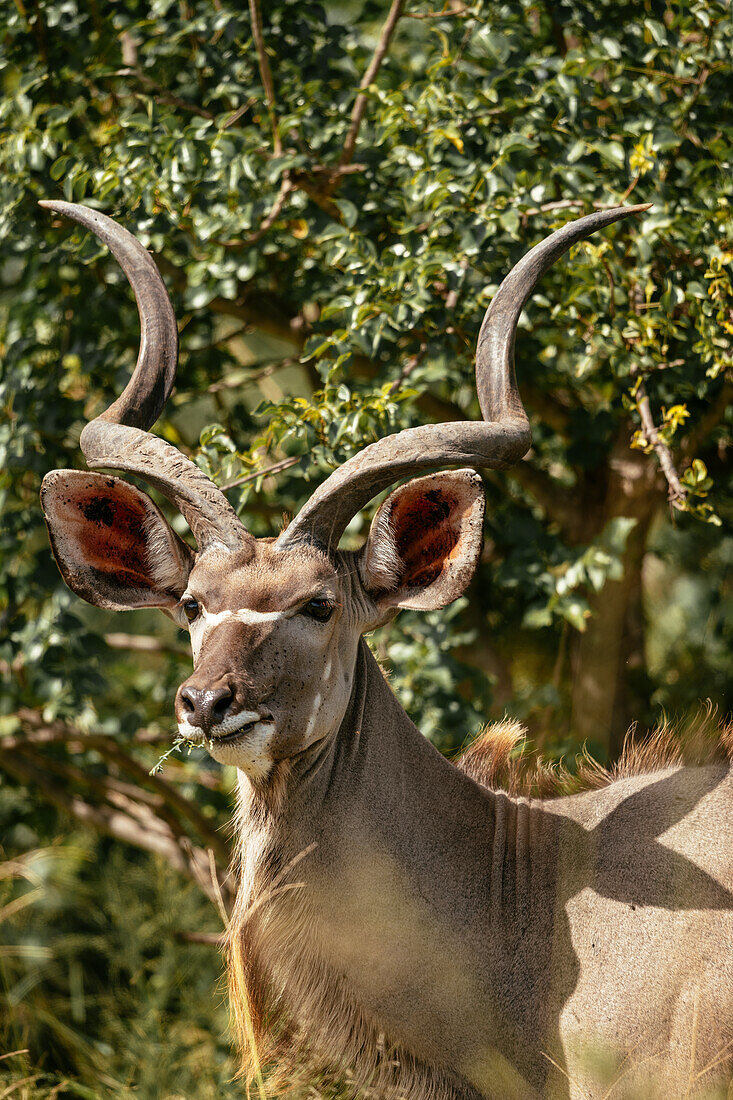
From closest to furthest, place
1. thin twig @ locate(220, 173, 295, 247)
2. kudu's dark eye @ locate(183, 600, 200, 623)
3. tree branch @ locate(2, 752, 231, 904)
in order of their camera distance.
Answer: kudu's dark eye @ locate(183, 600, 200, 623), thin twig @ locate(220, 173, 295, 247), tree branch @ locate(2, 752, 231, 904)

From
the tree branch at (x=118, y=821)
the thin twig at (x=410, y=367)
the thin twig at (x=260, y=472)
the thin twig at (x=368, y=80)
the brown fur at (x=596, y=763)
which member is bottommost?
the tree branch at (x=118, y=821)

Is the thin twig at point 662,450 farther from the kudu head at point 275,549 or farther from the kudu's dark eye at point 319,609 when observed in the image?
the kudu's dark eye at point 319,609

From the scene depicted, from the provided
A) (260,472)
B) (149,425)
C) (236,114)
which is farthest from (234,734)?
(236,114)

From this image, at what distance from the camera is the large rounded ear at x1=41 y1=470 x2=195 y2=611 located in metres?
2.91

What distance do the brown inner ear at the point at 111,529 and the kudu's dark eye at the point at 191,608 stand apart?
0.28 metres

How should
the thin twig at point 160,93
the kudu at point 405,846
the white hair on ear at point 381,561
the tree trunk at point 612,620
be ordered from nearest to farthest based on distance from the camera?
the kudu at point 405,846, the white hair on ear at point 381,561, the thin twig at point 160,93, the tree trunk at point 612,620

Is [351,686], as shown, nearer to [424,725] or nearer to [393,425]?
[393,425]

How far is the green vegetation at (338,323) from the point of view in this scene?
141 inches

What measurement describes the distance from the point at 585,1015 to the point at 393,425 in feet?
6.18

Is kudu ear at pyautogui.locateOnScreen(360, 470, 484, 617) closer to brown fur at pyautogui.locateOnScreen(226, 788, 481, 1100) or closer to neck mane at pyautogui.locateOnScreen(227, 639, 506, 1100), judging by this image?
neck mane at pyautogui.locateOnScreen(227, 639, 506, 1100)

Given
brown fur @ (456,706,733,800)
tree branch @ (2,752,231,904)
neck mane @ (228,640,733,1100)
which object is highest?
neck mane @ (228,640,733,1100)

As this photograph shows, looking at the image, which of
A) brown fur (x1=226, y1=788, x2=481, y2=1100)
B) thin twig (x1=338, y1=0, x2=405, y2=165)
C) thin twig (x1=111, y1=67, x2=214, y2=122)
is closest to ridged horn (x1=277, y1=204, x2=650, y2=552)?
brown fur (x1=226, y1=788, x2=481, y2=1100)

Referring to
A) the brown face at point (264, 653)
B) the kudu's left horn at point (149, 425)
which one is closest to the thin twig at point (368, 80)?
the kudu's left horn at point (149, 425)

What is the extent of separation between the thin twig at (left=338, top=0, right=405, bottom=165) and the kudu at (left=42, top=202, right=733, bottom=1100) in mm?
1299
